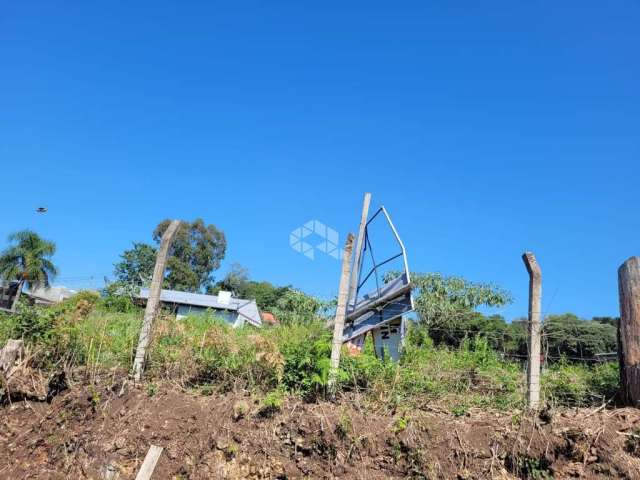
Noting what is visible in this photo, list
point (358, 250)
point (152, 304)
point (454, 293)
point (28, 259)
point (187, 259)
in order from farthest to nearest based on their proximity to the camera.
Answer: point (187, 259) → point (28, 259) → point (454, 293) → point (358, 250) → point (152, 304)

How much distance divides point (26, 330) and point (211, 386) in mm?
2494

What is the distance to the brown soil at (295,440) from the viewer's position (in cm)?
369

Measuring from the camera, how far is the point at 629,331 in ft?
14.5

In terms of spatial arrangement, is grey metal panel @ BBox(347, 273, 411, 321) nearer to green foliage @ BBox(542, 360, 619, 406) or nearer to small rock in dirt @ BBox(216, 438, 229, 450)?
green foliage @ BBox(542, 360, 619, 406)

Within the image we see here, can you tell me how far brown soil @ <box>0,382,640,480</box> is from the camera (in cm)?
369

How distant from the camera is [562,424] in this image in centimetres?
380

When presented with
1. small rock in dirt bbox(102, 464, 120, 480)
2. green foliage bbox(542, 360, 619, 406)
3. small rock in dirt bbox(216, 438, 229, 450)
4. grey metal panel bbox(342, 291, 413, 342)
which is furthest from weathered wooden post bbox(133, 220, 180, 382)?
green foliage bbox(542, 360, 619, 406)

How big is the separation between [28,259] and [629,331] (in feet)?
121

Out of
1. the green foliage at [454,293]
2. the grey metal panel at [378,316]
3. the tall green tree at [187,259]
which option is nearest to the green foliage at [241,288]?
the tall green tree at [187,259]

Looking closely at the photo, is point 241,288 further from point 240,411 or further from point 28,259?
point 240,411

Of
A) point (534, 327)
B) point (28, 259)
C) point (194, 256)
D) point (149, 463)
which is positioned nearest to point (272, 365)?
point (149, 463)

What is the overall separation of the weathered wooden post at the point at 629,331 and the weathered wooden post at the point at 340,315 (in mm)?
2844

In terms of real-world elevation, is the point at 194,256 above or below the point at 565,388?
above

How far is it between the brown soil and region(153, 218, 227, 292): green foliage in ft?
124
